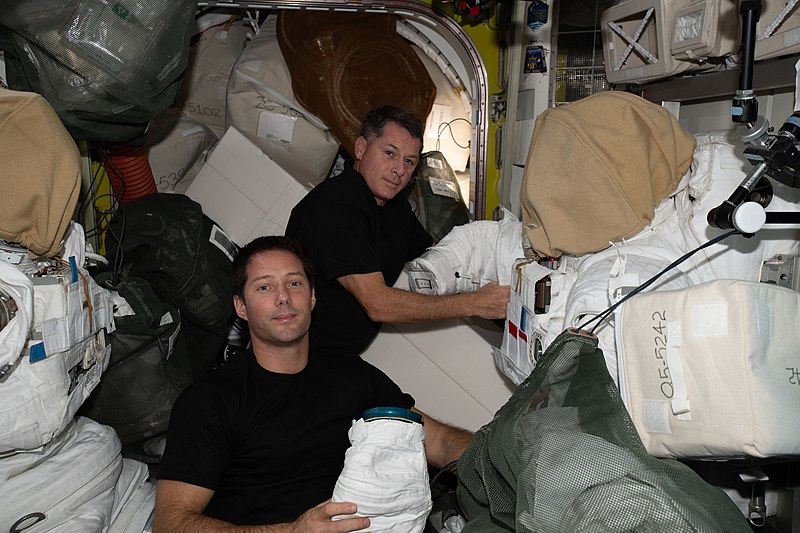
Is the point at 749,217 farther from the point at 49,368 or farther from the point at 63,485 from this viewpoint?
the point at 63,485

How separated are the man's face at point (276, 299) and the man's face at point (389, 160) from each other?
0.55 meters

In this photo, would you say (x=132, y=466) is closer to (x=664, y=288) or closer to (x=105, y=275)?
(x=105, y=275)

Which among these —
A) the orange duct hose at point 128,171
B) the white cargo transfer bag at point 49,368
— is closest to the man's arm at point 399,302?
the white cargo transfer bag at point 49,368

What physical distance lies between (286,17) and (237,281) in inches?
68.4

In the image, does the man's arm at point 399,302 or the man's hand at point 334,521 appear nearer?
the man's hand at point 334,521

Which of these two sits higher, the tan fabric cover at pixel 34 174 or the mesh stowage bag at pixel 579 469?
the tan fabric cover at pixel 34 174

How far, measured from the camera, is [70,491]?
214 centimetres

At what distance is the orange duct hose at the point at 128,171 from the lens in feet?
11.1

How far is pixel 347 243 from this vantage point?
249 cm

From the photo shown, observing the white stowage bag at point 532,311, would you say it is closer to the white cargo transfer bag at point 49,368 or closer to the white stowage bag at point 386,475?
the white stowage bag at point 386,475

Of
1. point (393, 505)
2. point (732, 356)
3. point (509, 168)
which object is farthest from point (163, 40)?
point (732, 356)

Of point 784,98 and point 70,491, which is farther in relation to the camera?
point 70,491

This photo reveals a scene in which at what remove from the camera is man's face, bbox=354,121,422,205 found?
8.74ft

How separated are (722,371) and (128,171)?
2.95 m
